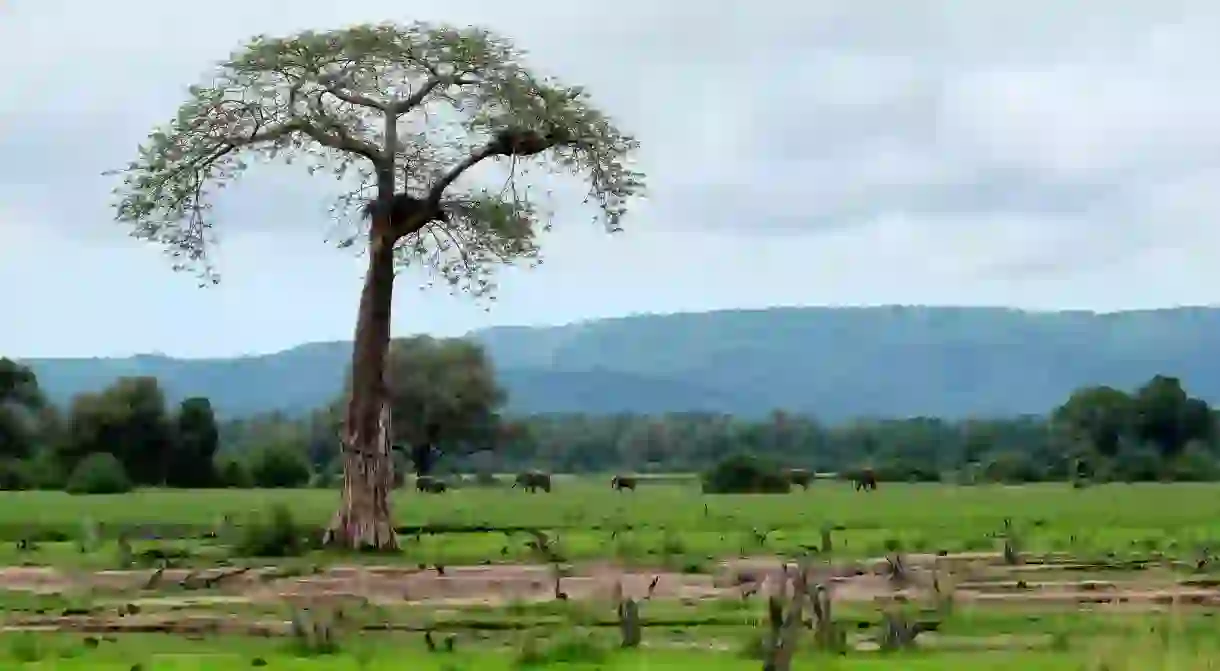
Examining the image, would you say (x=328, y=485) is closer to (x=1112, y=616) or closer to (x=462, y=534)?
(x=462, y=534)

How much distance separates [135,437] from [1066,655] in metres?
76.8

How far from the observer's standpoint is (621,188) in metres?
38.5

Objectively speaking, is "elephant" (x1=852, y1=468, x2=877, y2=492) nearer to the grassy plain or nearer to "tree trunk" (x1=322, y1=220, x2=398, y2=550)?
the grassy plain

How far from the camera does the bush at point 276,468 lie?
9275 cm

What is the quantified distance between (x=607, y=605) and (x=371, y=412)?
14.7 m

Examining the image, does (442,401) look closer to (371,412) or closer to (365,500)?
(371,412)

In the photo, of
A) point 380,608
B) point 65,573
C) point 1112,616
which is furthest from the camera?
point 65,573

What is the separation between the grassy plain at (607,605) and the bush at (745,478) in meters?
27.6

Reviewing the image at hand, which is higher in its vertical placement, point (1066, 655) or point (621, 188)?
point (621, 188)

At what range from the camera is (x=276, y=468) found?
308ft

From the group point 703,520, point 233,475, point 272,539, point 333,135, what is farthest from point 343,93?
point 233,475

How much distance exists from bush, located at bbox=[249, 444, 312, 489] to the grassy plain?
40.5 meters

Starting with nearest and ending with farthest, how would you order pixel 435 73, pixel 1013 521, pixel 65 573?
1. pixel 65 573
2. pixel 435 73
3. pixel 1013 521

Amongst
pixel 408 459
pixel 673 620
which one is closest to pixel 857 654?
pixel 673 620
